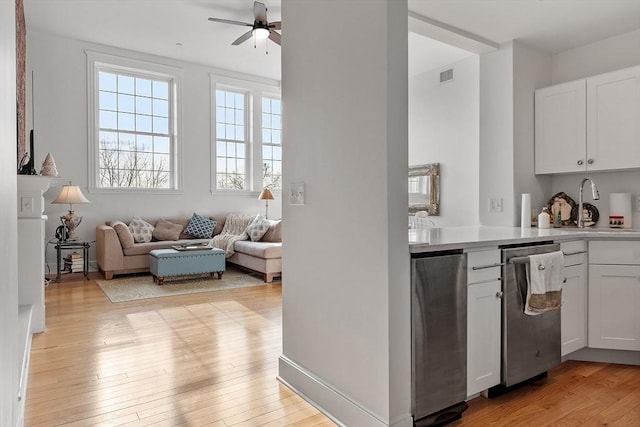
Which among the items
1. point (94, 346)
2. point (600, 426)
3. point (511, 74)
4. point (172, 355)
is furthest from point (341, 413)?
point (511, 74)

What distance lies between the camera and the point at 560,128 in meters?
3.59

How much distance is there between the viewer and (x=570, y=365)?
2.78 m

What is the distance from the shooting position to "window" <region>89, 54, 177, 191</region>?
648 cm

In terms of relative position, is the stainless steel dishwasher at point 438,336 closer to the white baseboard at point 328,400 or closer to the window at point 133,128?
the white baseboard at point 328,400

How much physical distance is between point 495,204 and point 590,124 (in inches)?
39.3

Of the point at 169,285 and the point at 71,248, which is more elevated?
the point at 71,248

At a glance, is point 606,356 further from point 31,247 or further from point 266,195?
point 266,195

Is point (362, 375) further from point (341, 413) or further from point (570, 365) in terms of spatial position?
point (570, 365)

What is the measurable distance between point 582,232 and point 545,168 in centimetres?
112

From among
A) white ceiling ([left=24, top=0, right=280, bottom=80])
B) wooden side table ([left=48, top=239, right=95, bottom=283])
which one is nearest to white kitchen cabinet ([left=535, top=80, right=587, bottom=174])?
white ceiling ([left=24, top=0, right=280, bottom=80])

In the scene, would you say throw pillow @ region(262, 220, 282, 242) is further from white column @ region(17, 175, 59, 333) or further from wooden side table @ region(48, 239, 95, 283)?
white column @ region(17, 175, 59, 333)

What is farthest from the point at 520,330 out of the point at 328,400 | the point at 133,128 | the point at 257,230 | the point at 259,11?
the point at 133,128

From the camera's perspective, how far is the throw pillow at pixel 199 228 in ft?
21.9

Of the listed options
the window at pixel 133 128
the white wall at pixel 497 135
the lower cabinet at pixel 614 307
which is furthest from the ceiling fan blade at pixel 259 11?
the lower cabinet at pixel 614 307
